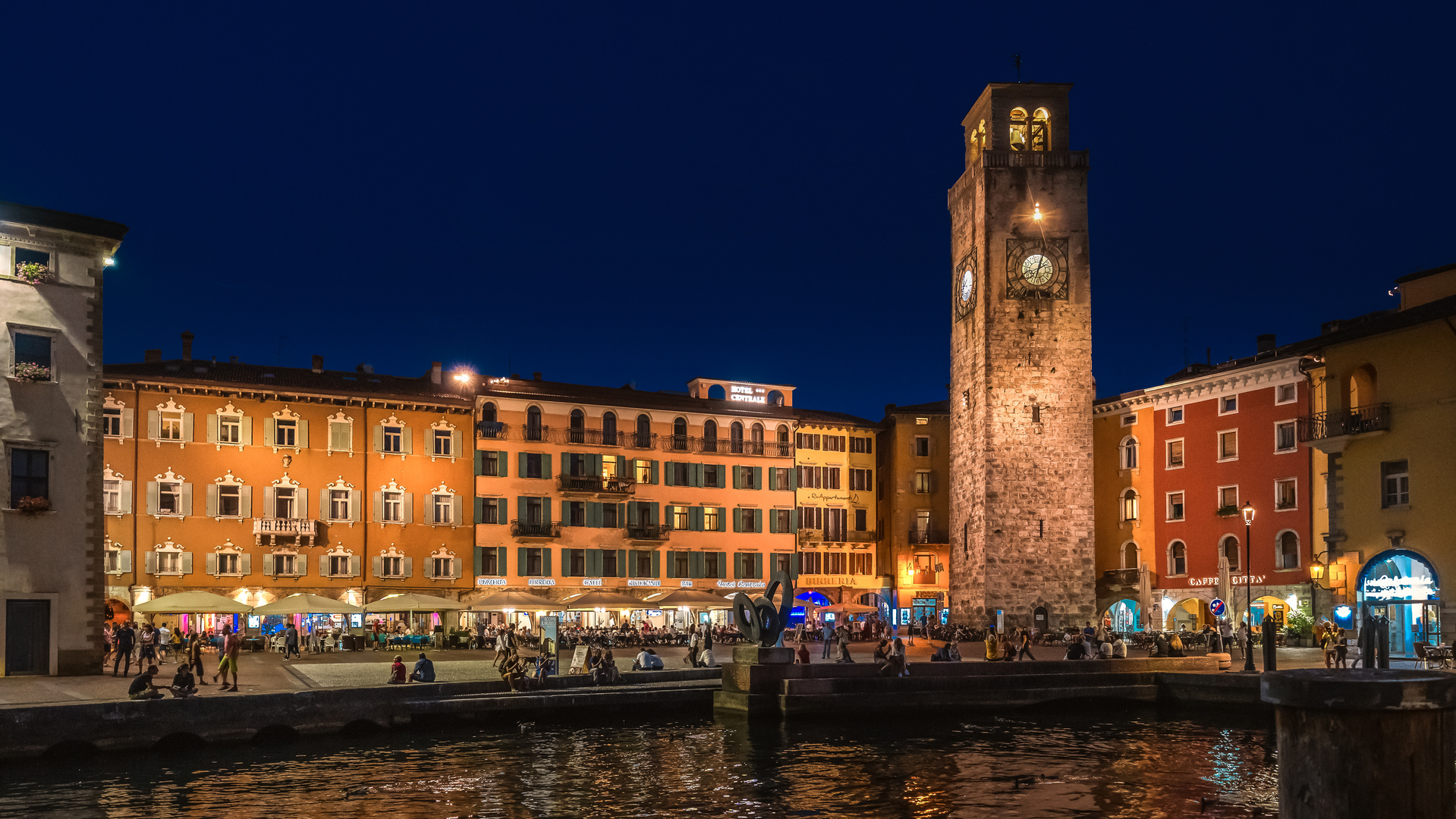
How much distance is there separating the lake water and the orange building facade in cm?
2432

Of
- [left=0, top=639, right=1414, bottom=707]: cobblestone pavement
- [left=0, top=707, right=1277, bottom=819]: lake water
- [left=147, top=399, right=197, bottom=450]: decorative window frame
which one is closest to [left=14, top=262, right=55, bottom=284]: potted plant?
[left=0, top=639, right=1414, bottom=707]: cobblestone pavement

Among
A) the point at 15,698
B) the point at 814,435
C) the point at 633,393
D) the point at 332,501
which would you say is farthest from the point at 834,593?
the point at 15,698

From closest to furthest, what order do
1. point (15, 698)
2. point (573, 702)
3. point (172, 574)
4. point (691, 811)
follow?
point (691, 811)
point (15, 698)
point (573, 702)
point (172, 574)

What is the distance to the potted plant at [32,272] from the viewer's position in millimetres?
29000

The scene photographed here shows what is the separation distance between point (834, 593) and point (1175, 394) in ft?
63.6

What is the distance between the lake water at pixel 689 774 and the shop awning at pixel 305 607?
626 inches

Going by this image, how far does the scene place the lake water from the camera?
17.5 meters

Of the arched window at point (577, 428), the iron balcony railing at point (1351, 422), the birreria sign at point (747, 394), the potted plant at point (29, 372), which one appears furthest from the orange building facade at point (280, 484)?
the iron balcony railing at point (1351, 422)

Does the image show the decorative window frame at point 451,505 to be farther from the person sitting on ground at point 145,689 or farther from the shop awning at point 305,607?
the person sitting on ground at point 145,689

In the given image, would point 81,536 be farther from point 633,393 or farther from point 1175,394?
point 1175,394

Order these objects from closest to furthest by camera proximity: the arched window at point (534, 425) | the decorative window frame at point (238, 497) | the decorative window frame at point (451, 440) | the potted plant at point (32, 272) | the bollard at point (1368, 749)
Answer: the bollard at point (1368, 749) < the potted plant at point (32, 272) < the decorative window frame at point (238, 497) < the decorative window frame at point (451, 440) < the arched window at point (534, 425)

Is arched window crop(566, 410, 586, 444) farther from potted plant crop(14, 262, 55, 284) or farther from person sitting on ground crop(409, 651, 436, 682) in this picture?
potted plant crop(14, 262, 55, 284)

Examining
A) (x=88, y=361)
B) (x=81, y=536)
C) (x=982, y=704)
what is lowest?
(x=982, y=704)

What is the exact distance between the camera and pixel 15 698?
23359 millimetres
